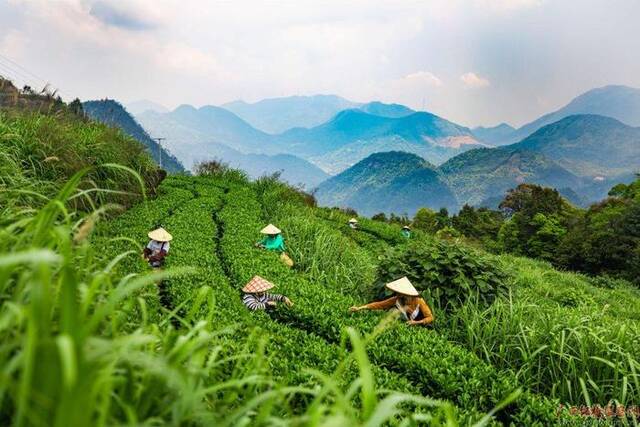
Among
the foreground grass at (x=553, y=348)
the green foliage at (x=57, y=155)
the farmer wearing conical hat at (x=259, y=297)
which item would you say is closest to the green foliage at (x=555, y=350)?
the foreground grass at (x=553, y=348)

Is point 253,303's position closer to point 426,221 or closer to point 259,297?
point 259,297

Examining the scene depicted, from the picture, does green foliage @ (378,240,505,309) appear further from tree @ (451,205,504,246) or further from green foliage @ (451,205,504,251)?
tree @ (451,205,504,246)

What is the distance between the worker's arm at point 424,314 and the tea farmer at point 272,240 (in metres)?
4.62

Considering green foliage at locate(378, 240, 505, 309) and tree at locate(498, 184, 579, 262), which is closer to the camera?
green foliage at locate(378, 240, 505, 309)

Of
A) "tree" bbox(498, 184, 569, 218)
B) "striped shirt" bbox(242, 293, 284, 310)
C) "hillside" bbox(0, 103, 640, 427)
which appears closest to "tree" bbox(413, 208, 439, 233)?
"tree" bbox(498, 184, 569, 218)

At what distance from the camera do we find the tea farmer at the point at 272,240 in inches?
413

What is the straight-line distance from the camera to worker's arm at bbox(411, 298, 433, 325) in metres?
6.38

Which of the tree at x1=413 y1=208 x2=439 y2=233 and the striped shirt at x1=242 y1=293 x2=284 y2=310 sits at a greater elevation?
the striped shirt at x1=242 y1=293 x2=284 y2=310

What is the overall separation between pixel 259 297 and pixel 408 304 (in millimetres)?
2231

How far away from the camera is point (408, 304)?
6.63 m

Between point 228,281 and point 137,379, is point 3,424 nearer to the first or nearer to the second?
point 137,379

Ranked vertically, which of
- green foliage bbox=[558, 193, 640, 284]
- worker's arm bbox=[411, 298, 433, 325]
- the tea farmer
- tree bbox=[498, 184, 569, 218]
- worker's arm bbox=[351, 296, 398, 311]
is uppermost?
the tea farmer

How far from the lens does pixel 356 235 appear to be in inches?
736

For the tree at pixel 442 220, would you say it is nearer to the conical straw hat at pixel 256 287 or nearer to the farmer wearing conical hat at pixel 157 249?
the farmer wearing conical hat at pixel 157 249
